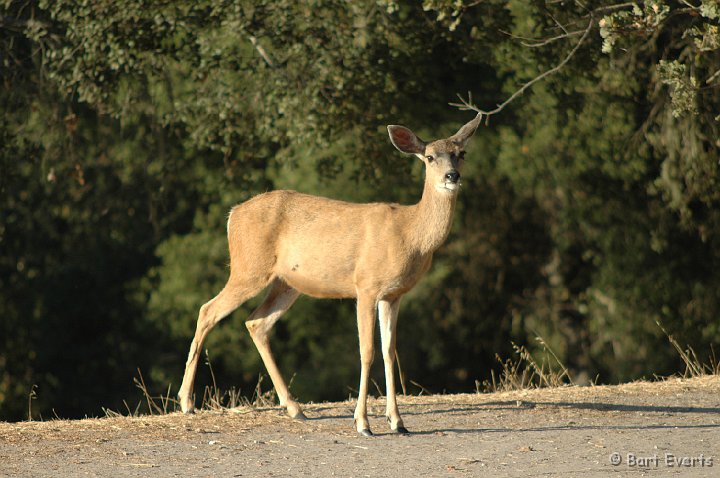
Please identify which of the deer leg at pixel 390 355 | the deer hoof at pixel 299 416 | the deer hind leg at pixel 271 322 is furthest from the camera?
the deer hind leg at pixel 271 322

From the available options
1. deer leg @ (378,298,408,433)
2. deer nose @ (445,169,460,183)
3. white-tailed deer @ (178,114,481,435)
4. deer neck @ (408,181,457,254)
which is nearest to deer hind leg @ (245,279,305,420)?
white-tailed deer @ (178,114,481,435)

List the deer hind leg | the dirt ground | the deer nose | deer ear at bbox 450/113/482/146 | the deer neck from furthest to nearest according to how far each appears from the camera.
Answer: the deer hind leg < deer ear at bbox 450/113/482/146 < the deer neck < the deer nose < the dirt ground

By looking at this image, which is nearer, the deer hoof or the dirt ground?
the dirt ground

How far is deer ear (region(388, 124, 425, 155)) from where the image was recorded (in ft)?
29.9

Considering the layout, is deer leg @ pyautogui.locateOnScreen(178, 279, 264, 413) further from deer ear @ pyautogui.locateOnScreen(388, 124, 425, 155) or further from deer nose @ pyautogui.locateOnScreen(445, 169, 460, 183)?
deer nose @ pyautogui.locateOnScreen(445, 169, 460, 183)

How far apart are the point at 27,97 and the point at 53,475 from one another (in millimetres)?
10161

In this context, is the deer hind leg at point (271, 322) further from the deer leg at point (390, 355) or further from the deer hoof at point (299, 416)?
the deer leg at point (390, 355)

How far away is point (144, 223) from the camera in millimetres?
21156

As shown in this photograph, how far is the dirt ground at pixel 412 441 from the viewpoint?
283 inches

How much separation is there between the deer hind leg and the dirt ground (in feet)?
0.83

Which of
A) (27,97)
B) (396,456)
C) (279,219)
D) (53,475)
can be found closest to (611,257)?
(27,97)

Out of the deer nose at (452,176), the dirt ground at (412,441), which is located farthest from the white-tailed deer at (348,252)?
the dirt ground at (412,441)

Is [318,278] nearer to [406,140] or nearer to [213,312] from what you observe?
[213,312]

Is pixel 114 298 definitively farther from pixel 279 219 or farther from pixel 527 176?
pixel 279 219
